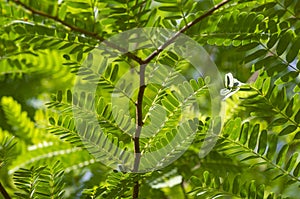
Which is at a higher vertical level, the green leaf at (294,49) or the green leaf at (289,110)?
the green leaf at (294,49)

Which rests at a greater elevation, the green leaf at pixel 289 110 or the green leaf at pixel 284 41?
the green leaf at pixel 284 41

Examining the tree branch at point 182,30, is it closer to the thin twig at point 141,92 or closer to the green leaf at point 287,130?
the thin twig at point 141,92

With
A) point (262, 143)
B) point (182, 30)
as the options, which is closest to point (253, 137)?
point (262, 143)

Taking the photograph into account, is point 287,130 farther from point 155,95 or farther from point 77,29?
point 77,29

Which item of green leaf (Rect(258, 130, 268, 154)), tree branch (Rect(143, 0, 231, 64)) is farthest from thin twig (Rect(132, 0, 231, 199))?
green leaf (Rect(258, 130, 268, 154))

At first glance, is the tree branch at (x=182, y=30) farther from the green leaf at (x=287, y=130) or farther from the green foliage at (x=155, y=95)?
the green leaf at (x=287, y=130)

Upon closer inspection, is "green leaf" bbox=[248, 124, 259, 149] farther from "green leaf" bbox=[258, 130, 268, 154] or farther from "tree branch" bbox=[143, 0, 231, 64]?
"tree branch" bbox=[143, 0, 231, 64]

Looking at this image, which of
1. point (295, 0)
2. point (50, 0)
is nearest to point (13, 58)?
point (50, 0)

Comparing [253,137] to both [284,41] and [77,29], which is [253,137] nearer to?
[284,41]

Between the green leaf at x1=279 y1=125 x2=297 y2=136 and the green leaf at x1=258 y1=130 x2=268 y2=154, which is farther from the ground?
the green leaf at x1=279 y1=125 x2=297 y2=136

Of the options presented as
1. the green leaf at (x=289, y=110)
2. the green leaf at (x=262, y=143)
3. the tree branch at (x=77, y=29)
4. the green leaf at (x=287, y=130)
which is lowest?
the green leaf at (x=262, y=143)

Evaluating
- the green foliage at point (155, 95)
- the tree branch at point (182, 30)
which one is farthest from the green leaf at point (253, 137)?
the tree branch at point (182, 30)

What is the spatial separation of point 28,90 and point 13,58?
24cm

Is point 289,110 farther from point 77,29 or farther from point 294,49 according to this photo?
point 77,29
